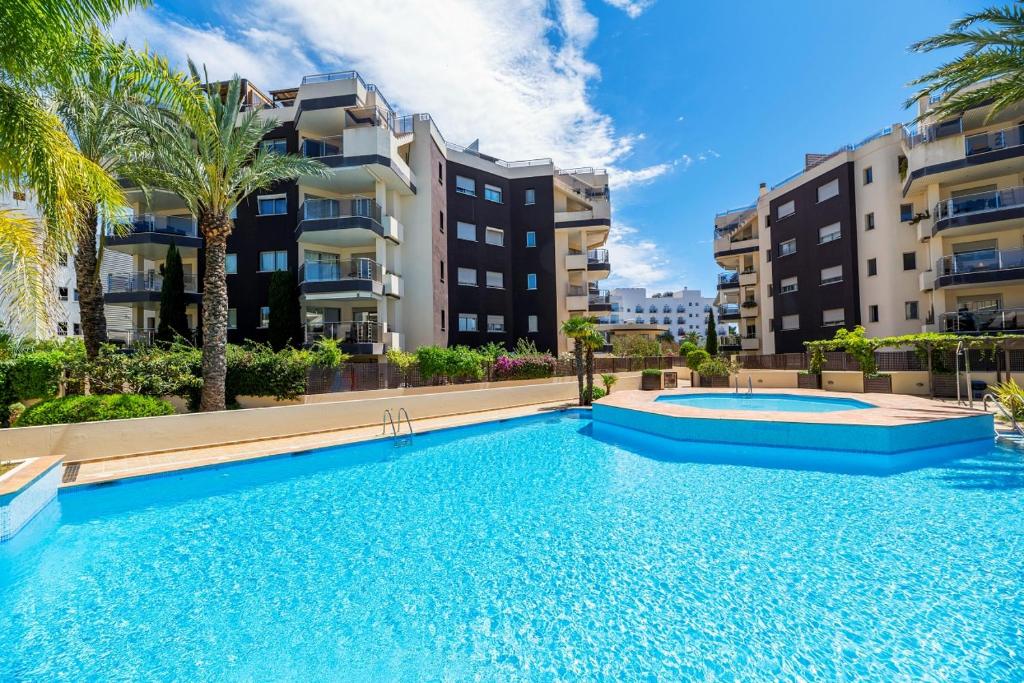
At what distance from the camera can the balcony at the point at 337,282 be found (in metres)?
21.2

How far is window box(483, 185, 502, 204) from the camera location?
30828 millimetres

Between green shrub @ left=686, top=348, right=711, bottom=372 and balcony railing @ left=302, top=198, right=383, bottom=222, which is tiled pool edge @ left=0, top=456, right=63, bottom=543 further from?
green shrub @ left=686, top=348, right=711, bottom=372

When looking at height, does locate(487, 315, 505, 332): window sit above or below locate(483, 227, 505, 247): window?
below

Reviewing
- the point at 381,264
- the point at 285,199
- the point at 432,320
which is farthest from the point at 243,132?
the point at 432,320

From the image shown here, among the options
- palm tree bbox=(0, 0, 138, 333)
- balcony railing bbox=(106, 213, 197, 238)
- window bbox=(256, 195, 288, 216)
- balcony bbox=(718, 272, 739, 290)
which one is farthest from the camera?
balcony bbox=(718, 272, 739, 290)

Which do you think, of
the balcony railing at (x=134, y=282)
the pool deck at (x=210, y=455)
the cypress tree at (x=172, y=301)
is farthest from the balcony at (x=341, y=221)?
the pool deck at (x=210, y=455)

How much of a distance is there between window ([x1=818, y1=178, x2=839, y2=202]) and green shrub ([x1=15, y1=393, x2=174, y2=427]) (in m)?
35.6

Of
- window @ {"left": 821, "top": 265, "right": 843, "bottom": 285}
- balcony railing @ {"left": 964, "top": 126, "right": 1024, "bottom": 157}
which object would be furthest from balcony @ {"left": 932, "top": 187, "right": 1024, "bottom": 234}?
window @ {"left": 821, "top": 265, "right": 843, "bottom": 285}

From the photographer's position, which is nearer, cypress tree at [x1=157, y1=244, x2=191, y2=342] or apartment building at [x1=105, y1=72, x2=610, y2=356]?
apartment building at [x1=105, y1=72, x2=610, y2=356]

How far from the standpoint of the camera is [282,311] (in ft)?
74.8

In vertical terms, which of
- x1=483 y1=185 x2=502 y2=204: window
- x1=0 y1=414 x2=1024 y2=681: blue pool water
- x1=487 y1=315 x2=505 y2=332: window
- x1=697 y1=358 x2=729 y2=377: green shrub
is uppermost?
x1=483 y1=185 x2=502 y2=204: window

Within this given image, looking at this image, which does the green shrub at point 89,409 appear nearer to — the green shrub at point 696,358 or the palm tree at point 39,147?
the palm tree at point 39,147

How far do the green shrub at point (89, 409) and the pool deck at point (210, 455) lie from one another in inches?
44.9

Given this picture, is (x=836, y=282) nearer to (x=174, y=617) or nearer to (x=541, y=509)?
(x=541, y=509)
